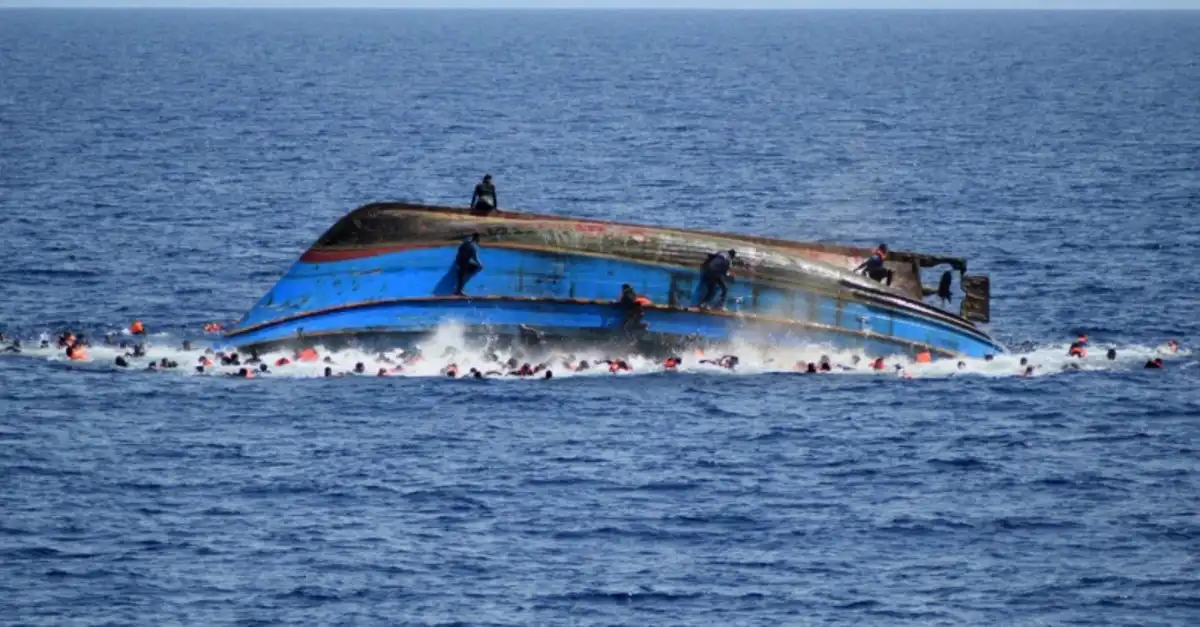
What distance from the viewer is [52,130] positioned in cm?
16525

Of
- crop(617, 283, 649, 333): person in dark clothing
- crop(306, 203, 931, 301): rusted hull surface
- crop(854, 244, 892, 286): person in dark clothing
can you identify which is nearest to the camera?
crop(617, 283, 649, 333): person in dark clothing

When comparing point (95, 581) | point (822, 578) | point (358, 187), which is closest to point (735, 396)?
point (822, 578)

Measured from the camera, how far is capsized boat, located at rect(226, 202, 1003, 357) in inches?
2884

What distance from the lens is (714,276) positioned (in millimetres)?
74375

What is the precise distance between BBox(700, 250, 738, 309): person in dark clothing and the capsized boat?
0.34 m

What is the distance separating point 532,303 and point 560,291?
1033 mm

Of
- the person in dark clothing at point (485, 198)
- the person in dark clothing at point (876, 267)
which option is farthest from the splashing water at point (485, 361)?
the person in dark clothing at point (485, 198)

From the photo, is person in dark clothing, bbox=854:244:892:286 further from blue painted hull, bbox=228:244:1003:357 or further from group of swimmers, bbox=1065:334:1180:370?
group of swimmers, bbox=1065:334:1180:370

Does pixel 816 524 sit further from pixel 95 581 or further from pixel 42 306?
pixel 42 306

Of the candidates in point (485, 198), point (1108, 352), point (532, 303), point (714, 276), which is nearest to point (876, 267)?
point (714, 276)

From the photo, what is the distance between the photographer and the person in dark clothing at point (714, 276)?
2921 inches

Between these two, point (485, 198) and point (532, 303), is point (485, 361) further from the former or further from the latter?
point (485, 198)

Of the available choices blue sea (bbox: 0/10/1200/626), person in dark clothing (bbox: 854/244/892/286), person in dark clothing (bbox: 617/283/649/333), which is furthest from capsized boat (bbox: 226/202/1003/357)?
person in dark clothing (bbox: 854/244/892/286)

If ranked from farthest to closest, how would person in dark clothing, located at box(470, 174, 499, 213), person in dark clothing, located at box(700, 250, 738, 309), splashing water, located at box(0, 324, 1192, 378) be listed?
person in dark clothing, located at box(470, 174, 499, 213) < person in dark clothing, located at box(700, 250, 738, 309) < splashing water, located at box(0, 324, 1192, 378)
